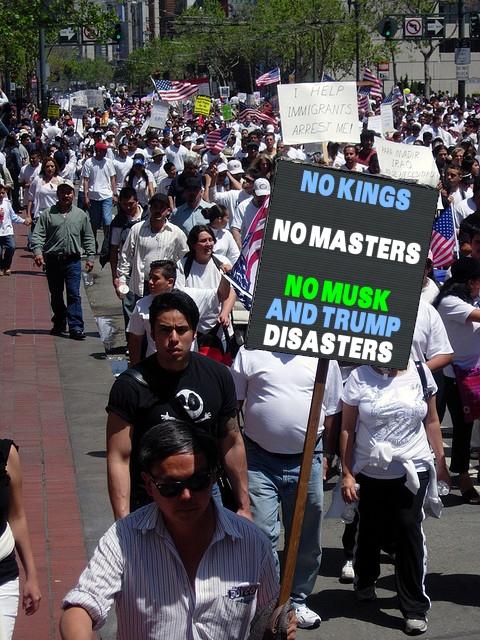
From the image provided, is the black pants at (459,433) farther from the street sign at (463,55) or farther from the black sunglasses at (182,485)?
the street sign at (463,55)

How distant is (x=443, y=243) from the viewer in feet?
40.7

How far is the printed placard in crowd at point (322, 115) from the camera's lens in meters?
10.9

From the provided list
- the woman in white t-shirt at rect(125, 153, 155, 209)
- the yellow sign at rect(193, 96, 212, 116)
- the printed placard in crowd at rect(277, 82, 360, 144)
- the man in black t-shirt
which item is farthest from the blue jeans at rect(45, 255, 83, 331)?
the yellow sign at rect(193, 96, 212, 116)

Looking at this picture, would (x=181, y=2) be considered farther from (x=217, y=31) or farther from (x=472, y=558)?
(x=472, y=558)

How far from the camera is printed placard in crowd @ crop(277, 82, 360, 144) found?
1095cm

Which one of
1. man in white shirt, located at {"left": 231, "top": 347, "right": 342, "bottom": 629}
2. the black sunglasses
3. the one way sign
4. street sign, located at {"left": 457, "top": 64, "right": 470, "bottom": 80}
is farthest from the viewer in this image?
the one way sign

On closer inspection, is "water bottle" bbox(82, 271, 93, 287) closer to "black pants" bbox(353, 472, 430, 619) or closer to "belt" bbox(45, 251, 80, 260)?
"belt" bbox(45, 251, 80, 260)

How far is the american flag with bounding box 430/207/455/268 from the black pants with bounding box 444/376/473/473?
3.30m

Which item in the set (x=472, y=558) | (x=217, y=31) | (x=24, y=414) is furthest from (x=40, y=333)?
(x=217, y=31)

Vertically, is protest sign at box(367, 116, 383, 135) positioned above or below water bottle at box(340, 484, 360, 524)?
below

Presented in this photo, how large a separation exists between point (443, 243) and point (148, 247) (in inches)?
109

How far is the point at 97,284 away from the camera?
64.4 ft

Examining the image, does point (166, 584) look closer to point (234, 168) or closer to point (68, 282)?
point (68, 282)

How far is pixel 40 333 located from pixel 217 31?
2836 inches
